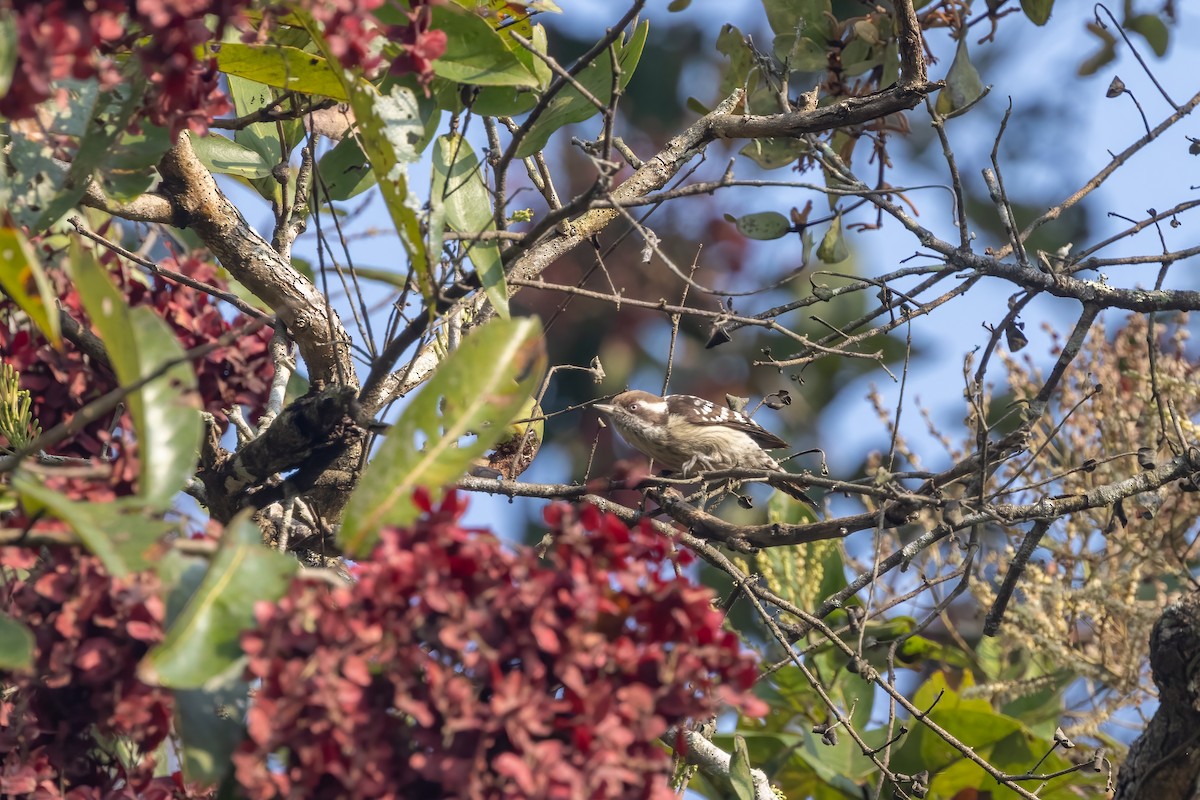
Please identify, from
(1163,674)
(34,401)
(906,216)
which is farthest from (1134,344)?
(34,401)

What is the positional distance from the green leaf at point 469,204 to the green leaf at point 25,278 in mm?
773

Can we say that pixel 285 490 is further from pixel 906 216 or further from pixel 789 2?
pixel 789 2

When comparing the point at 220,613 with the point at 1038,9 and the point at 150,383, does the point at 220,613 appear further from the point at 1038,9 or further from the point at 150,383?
the point at 1038,9

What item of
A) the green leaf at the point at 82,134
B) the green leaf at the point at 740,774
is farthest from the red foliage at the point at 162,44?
the green leaf at the point at 740,774

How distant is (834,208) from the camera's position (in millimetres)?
4137

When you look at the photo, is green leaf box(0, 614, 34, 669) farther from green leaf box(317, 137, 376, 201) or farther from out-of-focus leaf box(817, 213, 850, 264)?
out-of-focus leaf box(817, 213, 850, 264)

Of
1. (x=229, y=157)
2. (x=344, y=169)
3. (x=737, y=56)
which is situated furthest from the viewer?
(x=737, y=56)

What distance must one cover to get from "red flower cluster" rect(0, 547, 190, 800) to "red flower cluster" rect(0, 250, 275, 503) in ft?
2.58

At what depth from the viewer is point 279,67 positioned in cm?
263

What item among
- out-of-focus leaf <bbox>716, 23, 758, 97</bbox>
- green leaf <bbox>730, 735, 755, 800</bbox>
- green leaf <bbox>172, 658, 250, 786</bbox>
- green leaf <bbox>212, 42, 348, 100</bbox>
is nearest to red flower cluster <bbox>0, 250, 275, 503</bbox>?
green leaf <bbox>212, 42, 348, 100</bbox>

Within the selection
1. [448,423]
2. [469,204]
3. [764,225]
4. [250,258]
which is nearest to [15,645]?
[448,423]

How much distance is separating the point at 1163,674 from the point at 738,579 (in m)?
1.04

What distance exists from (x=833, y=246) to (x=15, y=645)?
2.95 meters

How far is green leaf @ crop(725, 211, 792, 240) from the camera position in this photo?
3.77m
